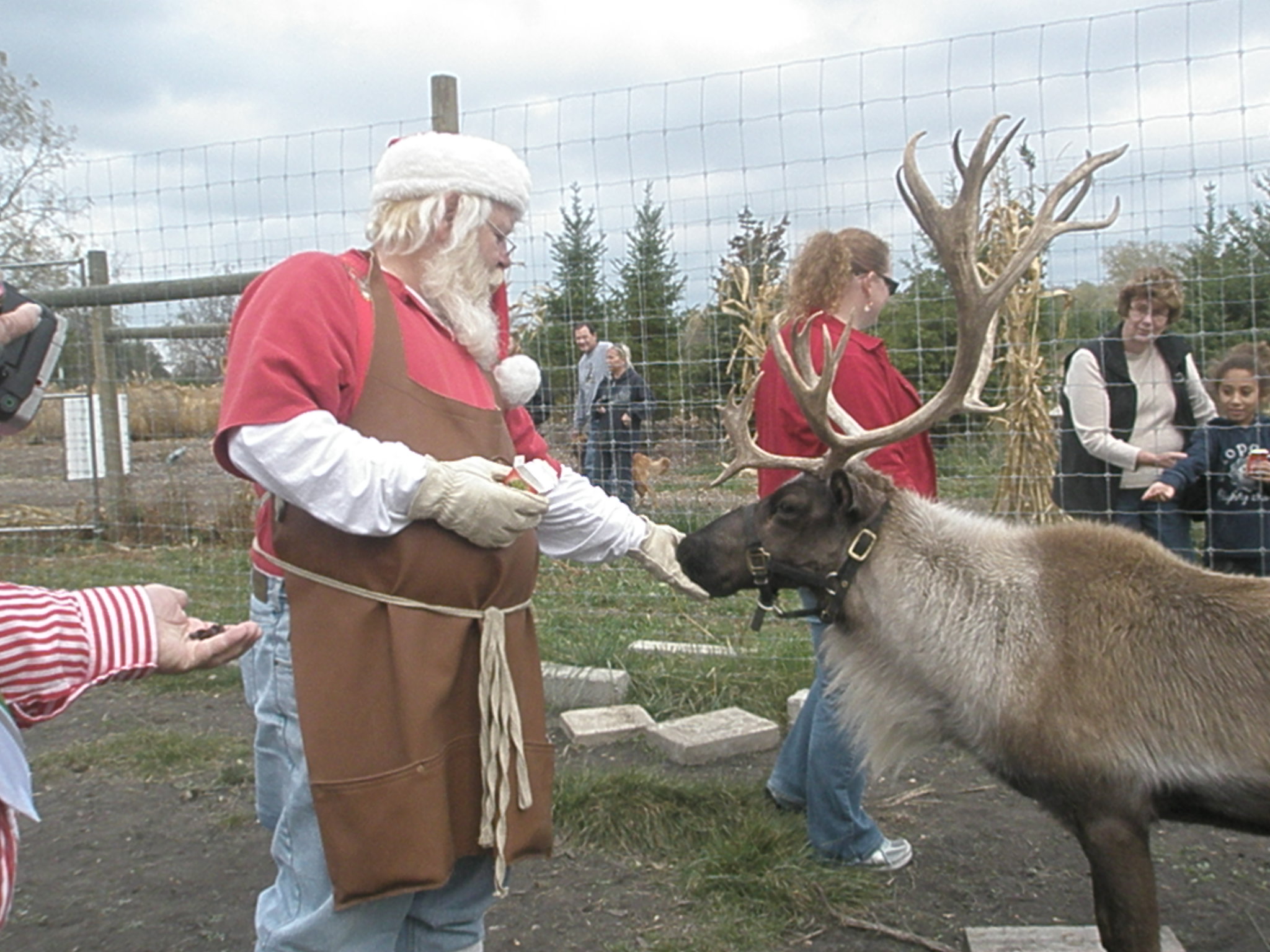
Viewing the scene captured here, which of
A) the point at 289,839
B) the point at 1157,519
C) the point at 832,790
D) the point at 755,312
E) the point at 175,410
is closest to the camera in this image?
the point at 289,839

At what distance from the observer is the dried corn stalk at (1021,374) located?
736 centimetres

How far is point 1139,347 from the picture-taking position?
188 inches

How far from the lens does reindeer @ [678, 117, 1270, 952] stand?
8.32ft

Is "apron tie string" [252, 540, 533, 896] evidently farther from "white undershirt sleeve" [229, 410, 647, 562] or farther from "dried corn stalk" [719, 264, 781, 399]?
"dried corn stalk" [719, 264, 781, 399]

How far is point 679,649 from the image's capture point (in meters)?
5.53

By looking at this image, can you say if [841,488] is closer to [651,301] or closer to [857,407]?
[857,407]

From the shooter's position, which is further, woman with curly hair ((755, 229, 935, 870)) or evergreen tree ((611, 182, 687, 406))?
evergreen tree ((611, 182, 687, 406))

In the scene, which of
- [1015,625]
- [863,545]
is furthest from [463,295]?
[1015,625]

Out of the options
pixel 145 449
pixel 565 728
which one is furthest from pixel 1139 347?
pixel 145 449

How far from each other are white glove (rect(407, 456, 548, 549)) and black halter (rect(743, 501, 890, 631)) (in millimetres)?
1030

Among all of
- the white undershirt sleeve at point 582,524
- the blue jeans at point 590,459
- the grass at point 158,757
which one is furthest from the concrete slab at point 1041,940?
the blue jeans at point 590,459

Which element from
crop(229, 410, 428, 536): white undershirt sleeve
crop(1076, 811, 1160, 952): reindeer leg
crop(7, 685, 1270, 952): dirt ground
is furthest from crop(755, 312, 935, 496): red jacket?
crop(229, 410, 428, 536): white undershirt sleeve

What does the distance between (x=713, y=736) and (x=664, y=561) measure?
70.0 inches

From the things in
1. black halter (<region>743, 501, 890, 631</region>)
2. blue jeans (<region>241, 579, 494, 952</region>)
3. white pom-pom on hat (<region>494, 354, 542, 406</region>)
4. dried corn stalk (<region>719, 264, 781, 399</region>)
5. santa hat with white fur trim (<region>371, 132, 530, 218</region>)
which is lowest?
blue jeans (<region>241, 579, 494, 952</region>)
